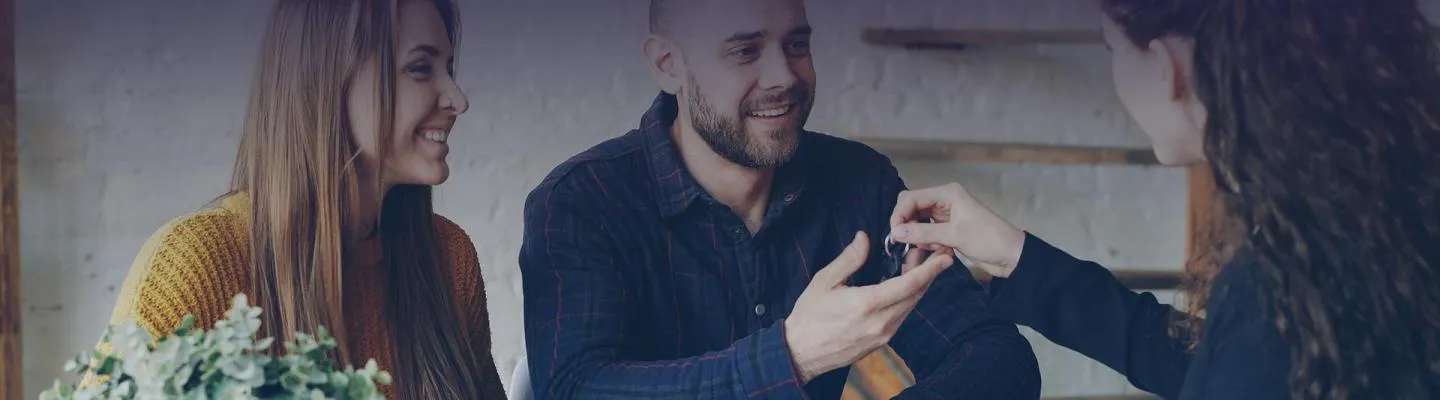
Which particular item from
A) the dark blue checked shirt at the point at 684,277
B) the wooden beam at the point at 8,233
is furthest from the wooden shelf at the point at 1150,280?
the wooden beam at the point at 8,233

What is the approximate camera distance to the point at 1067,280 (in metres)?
1.58

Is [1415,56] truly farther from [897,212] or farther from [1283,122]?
[897,212]

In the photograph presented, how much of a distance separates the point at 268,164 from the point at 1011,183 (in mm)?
1081

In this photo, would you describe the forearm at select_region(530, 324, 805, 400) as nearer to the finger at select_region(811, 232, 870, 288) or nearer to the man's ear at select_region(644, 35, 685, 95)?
the finger at select_region(811, 232, 870, 288)

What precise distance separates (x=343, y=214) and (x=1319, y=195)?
0.97 m

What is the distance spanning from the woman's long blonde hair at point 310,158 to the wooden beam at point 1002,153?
2.21ft

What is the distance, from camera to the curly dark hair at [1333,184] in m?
1.22

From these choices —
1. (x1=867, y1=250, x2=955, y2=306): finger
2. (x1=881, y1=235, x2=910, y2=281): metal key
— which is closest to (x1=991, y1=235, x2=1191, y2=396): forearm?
(x1=881, y1=235, x2=910, y2=281): metal key

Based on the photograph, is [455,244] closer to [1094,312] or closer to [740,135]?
[740,135]

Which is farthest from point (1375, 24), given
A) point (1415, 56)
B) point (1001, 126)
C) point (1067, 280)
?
point (1001, 126)

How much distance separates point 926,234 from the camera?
159 cm

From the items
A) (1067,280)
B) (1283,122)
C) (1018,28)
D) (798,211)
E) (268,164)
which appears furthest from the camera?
(1018,28)

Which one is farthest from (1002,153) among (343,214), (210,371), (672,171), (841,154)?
(210,371)

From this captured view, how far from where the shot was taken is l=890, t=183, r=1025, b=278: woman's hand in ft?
5.25
